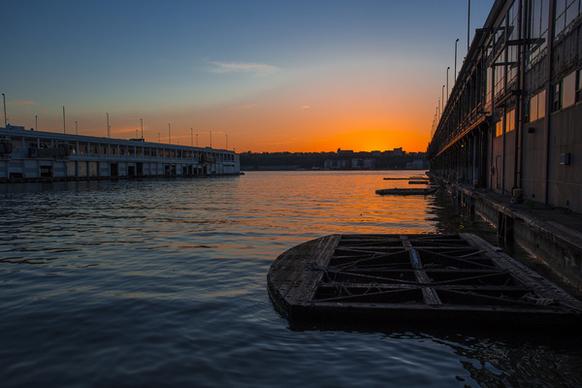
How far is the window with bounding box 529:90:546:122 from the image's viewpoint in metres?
21.7

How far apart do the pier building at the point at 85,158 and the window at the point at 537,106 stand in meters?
89.0

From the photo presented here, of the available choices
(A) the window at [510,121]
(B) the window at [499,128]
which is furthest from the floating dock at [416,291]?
(B) the window at [499,128]

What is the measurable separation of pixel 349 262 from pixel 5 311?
351 inches

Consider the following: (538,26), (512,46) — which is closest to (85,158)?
(512,46)

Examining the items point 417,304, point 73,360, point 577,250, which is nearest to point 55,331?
point 73,360

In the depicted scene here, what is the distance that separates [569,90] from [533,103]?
18.1 feet

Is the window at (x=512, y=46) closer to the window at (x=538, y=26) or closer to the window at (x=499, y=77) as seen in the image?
the window at (x=499, y=77)

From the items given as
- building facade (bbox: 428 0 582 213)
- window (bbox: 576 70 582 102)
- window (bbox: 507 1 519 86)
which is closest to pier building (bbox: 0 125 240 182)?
building facade (bbox: 428 0 582 213)

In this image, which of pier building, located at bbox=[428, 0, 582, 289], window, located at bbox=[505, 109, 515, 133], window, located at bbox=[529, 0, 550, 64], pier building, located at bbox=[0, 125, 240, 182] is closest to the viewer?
pier building, located at bbox=[428, 0, 582, 289]

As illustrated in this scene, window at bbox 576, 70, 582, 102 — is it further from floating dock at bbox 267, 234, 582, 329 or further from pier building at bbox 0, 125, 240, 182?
pier building at bbox 0, 125, 240, 182

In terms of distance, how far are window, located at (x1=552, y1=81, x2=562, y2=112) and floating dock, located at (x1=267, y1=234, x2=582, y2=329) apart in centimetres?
830

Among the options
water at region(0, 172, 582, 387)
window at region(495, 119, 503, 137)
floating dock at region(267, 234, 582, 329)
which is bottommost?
water at region(0, 172, 582, 387)

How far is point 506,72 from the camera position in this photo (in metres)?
29.8

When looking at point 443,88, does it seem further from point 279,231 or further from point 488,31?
point 279,231
